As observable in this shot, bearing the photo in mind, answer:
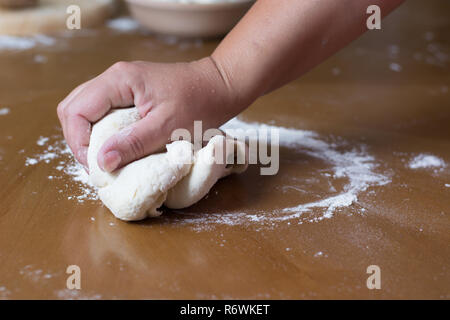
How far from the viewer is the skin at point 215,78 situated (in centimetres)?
110

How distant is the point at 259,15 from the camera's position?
1.21 m

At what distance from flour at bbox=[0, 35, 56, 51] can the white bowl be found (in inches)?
15.3

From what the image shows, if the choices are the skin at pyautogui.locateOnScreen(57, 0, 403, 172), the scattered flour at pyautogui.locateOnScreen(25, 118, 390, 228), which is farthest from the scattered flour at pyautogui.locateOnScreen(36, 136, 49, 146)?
the skin at pyautogui.locateOnScreen(57, 0, 403, 172)

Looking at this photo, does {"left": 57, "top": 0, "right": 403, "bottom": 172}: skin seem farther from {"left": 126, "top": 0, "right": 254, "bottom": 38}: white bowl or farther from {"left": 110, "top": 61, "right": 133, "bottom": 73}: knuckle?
{"left": 126, "top": 0, "right": 254, "bottom": 38}: white bowl

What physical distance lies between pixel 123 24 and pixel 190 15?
0.52 metres

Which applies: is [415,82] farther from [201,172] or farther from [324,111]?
[201,172]

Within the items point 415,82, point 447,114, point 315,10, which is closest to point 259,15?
point 315,10

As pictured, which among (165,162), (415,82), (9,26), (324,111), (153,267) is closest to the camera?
(153,267)

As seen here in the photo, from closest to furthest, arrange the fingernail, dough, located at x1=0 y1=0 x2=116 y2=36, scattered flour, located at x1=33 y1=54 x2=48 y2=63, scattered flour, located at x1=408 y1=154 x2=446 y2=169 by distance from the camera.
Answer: the fingernail → scattered flour, located at x1=408 y1=154 x2=446 y2=169 → scattered flour, located at x1=33 y1=54 x2=48 y2=63 → dough, located at x1=0 y1=0 x2=116 y2=36

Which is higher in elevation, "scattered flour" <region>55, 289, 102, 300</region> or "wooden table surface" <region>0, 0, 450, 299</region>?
"wooden table surface" <region>0, 0, 450, 299</region>

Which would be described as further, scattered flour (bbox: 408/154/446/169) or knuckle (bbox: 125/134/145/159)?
scattered flour (bbox: 408/154/446/169)

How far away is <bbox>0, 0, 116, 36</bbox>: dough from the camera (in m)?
2.24

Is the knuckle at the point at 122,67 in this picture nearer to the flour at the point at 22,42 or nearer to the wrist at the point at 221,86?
the wrist at the point at 221,86

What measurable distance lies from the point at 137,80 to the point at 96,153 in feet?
0.58
